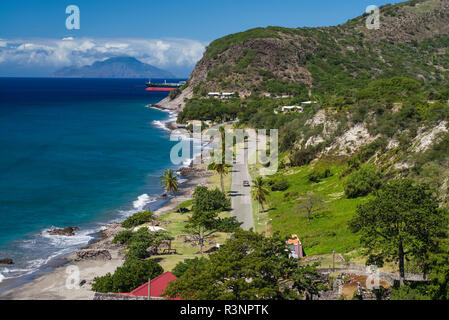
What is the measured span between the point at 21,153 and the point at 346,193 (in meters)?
76.2

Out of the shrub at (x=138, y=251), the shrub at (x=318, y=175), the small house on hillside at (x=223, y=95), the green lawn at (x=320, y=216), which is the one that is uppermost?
the small house on hillside at (x=223, y=95)

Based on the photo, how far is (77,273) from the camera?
38406 millimetres

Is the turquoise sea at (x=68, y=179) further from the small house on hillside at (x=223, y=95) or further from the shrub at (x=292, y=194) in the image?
the small house on hillside at (x=223, y=95)

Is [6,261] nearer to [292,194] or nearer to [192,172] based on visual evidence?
[292,194]

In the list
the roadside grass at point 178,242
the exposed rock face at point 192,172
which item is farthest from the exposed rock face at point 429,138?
the exposed rock face at point 192,172

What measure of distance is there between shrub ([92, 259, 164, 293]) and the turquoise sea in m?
11.5

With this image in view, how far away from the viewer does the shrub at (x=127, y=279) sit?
30797 mm

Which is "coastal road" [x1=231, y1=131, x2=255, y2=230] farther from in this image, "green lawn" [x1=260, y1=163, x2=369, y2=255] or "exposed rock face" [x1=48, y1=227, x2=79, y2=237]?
"exposed rock face" [x1=48, y1=227, x2=79, y2=237]

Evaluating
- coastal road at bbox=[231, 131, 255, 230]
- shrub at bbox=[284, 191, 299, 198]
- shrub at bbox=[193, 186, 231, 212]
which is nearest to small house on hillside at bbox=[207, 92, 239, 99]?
coastal road at bbox=[231, 131, 255, 230]

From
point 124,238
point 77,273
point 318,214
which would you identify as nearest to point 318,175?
point 318,214

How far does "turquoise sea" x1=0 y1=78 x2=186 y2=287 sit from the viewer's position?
47.7 meters

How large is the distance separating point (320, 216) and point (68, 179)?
160 ft

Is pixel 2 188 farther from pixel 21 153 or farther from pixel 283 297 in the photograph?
pixel 283 297
